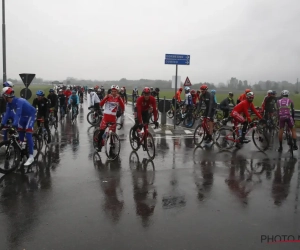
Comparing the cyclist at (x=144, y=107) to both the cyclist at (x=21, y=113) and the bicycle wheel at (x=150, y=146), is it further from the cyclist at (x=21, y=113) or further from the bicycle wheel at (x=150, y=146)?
the cyclist at (x=21, y=113)

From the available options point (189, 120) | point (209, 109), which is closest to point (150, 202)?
point (209, 109)

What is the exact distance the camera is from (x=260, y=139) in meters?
9.84

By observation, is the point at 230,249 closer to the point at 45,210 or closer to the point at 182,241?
the point at 182,241

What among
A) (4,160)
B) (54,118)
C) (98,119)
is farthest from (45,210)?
(98,119)

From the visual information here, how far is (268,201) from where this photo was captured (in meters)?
5.45

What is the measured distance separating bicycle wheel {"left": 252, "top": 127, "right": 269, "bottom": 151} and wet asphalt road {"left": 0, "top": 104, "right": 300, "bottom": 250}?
106 centimetres

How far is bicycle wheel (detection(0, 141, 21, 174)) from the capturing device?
7035 mm

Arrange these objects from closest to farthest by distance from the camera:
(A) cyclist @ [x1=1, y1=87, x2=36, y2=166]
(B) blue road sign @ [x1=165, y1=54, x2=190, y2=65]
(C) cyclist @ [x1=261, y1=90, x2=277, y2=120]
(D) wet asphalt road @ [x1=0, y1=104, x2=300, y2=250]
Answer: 1. (D) wet asphalt road @ [x1=0, y1=104, x2=300, y2=250]
2. (A) cyclist @ [x1=1, y1=87, x2=36, y2=166]
3. (B) blue road sign @ [x1=165, y1=54, x2=190, y2=65]
4. (C) cyclist @ [x1=261, y1=90, x2=277, y2=120]

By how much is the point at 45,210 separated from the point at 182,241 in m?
2.29

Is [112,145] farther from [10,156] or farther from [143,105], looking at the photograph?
[10,156]

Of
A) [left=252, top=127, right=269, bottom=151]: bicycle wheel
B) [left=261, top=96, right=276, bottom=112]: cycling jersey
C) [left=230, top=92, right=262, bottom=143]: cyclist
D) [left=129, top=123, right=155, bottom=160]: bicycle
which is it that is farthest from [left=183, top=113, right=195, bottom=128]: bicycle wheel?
[left=129, top=123, right=155, bottom=160]: bicycle

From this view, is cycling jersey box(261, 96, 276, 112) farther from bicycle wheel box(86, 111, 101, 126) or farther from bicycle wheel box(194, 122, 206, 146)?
bicycle wheel box(86, 111, 101, 126)

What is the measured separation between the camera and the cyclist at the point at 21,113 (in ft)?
23.5

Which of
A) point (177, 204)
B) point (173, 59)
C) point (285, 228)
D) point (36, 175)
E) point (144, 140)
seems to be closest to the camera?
point (285, 228)
